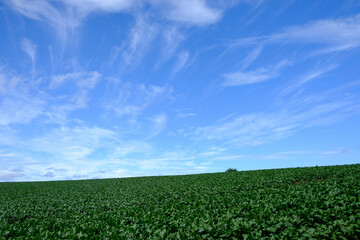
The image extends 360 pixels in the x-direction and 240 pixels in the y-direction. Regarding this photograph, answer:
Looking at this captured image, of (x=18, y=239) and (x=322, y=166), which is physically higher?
(x=322, y=166)

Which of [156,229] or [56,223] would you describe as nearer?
[156,229]

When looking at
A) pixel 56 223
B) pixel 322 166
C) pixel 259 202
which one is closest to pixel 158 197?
pixel 56 223

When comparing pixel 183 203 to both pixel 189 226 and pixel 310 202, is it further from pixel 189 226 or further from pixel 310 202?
pixel 310 202

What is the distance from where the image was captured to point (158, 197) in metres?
23.6

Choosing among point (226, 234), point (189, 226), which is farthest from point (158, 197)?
point (226, 234)

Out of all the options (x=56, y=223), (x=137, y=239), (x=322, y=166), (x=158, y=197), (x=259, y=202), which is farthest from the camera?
(x=322, y=166)

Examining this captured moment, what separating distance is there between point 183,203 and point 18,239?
1023 centimetres

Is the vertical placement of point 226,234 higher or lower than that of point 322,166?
lower

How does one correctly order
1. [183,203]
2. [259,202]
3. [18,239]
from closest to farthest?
[18,239]
[259,202]
[183,203]

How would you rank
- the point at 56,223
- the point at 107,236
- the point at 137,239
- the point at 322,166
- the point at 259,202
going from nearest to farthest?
the point at 137,239, the point at 107,236, the point at 259,202, the point at 56,223, the point at 322,166

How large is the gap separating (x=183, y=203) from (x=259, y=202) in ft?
18.6

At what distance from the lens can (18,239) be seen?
1356cm

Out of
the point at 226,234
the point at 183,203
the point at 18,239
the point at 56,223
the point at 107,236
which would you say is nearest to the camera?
the point at 226,234

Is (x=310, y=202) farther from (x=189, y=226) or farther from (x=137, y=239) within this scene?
(x=137, y=239)
